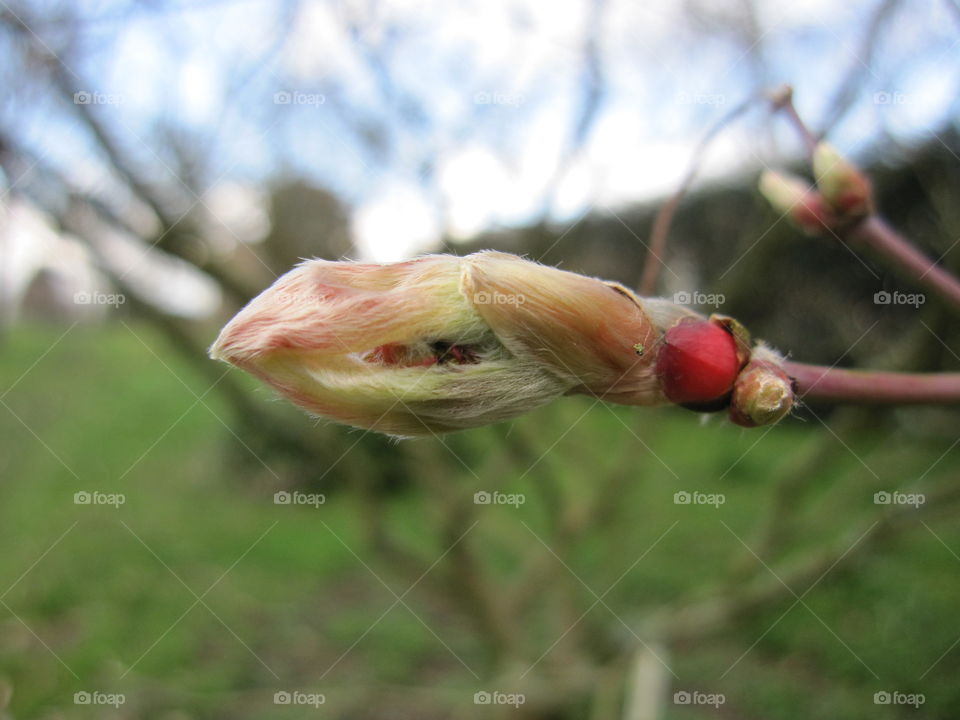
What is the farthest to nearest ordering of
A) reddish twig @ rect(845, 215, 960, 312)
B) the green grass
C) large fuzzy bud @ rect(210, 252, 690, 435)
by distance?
the green grass
reddish twig @ rect(845, 215, 960, 312)
large fuzzy bud @ rect(210, 252, 690, 435)

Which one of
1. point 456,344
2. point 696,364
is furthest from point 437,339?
point 696,364

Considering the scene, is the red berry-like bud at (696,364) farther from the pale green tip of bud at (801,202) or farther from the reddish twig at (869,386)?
the pale green tip of bud at (801,202)

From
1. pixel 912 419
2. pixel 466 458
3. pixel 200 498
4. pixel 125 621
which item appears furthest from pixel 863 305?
pixel 200 498

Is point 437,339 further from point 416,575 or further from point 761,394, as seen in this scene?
point 416,575

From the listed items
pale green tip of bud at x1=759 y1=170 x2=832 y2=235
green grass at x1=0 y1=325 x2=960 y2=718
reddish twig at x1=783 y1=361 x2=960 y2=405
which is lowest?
green grass at x1=0 y1=325 x2=960 y2=718

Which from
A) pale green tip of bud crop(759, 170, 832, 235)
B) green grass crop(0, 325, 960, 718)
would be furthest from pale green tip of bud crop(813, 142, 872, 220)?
green grass crop(0, 325, 960, 718)

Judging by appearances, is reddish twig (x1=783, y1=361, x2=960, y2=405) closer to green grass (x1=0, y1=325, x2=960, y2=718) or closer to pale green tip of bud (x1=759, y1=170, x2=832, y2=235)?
pale green tip of bud (x1=759, y1=170, x2=832, y2=235)
